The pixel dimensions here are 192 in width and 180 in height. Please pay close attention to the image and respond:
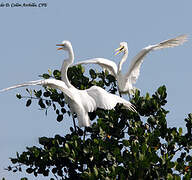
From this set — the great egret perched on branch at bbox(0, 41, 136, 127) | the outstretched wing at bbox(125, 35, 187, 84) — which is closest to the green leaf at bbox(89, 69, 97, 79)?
the great egret perched on branch at bbox(0, 41, 136, 127)

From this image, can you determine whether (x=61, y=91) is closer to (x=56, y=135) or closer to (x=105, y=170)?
(x=56, y=135)

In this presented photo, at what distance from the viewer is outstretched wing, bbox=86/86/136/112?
542 inches

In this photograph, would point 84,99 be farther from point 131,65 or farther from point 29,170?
point 131,65

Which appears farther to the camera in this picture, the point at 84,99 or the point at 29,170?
the point at 84,99

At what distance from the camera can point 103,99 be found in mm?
13852

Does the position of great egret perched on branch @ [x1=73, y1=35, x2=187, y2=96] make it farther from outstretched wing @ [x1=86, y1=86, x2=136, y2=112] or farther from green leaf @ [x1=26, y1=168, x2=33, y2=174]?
green leaf @ [x1=26, y1=168, x2=33, y2=174]

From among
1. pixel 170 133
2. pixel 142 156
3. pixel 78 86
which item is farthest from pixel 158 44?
pixel 142 156

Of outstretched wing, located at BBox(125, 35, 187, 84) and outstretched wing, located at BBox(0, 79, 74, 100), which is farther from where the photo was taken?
outstretched wing, located at BBox(125, 35, 187, 84)

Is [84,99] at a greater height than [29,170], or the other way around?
[84,99]

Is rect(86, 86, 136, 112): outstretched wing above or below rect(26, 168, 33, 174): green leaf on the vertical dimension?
above

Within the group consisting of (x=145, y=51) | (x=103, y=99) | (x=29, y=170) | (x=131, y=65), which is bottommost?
(x=29, y=170)

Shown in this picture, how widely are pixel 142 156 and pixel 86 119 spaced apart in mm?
2432

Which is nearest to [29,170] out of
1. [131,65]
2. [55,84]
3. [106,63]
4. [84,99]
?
[55,84]

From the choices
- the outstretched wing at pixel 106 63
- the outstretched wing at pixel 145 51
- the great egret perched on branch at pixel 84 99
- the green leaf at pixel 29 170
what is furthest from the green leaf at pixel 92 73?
the green leaf at pixel 29 170
